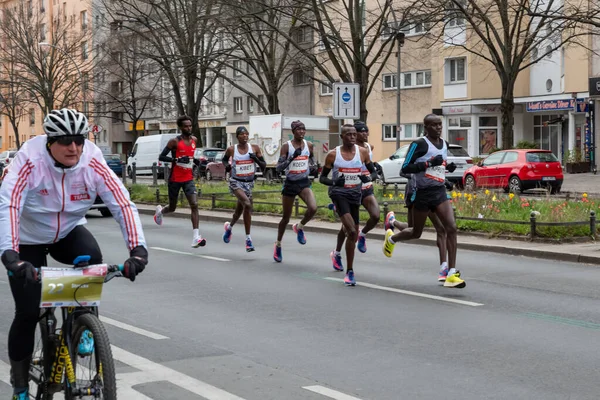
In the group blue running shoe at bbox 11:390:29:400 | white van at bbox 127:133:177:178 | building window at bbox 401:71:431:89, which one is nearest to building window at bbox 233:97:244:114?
building window at bbox 401:71:431:89

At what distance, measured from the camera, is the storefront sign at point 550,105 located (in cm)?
4416

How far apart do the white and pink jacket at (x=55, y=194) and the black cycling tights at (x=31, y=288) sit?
0.06 m

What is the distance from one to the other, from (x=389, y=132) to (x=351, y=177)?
43.5 m

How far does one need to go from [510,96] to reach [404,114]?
19072 mm

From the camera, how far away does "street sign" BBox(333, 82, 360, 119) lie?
805 inches

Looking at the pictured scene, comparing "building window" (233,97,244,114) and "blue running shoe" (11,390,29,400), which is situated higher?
"building window" (233,97,244,114)

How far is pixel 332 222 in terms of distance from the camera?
19.2 m

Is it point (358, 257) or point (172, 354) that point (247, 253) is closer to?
point (358, 257)

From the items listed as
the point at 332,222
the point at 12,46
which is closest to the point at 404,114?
the point at 12,46

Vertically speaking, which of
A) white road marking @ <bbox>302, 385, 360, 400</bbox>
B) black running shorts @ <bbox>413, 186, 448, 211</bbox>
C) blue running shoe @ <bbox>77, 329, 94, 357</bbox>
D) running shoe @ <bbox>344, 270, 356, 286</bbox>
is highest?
black running shorts @ <bbox>413, 186, 448, 211</bbox>

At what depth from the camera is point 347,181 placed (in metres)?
11.1

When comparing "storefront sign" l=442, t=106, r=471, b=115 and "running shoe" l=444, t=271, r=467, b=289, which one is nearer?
"running shoe" l=444, t=271, r=467, b=289

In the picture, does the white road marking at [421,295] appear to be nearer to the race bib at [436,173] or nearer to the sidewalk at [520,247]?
the race bib at [436,173]

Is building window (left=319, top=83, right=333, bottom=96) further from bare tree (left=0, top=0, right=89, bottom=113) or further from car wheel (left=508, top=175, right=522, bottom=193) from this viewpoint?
car wheel (left=508, top=175, right=522, bottom=193)
